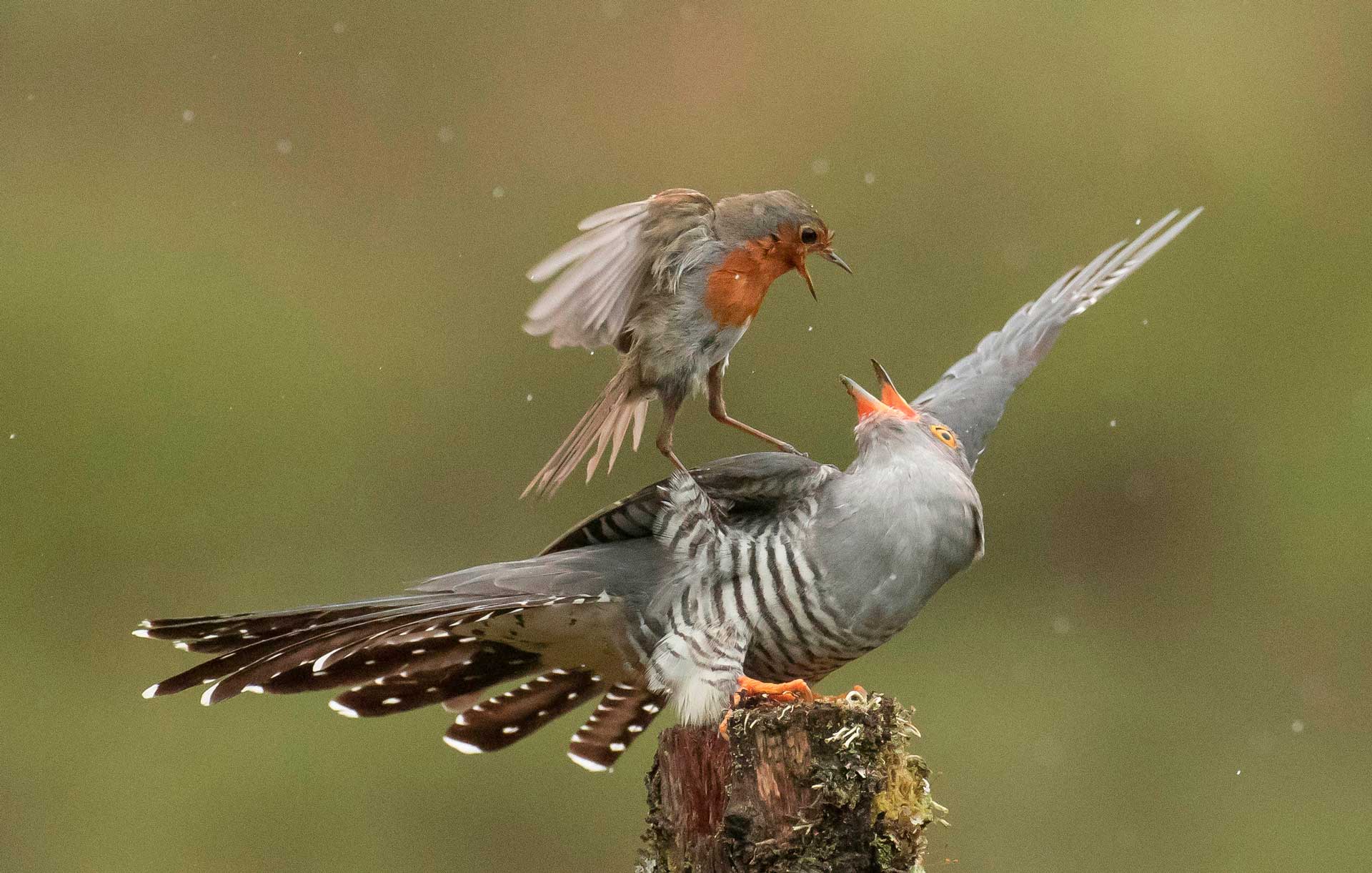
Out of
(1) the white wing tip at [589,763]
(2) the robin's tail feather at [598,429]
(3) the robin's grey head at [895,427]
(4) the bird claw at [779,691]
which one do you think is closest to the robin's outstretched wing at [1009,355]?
(3) the robin's grey head at [895,427]

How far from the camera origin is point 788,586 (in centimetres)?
226

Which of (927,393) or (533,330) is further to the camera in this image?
(927,393)

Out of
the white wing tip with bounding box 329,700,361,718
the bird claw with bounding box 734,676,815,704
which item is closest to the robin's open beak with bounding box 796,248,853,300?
the bird claw with bounding box 734,676,815,704

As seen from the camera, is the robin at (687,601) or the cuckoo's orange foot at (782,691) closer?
the cuckoo's orange foot at (782,691)

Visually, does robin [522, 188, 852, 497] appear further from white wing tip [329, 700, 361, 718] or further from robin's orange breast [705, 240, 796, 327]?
white wing tip [329, 700, 361, 718]

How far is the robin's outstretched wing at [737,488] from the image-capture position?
235 cm

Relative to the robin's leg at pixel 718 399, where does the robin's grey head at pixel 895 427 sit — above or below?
below

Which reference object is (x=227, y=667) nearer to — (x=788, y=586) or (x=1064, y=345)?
(x=788, y=586)

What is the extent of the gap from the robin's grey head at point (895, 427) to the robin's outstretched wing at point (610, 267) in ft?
1.44

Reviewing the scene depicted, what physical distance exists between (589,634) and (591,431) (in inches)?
14.8

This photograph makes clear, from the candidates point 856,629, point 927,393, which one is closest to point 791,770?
point 856,629

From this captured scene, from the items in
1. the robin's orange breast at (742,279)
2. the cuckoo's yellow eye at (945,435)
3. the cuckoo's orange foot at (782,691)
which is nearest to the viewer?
the cuckoo's orange foot at (782,691)

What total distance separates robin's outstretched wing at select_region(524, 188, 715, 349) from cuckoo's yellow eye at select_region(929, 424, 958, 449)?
1.89 ft

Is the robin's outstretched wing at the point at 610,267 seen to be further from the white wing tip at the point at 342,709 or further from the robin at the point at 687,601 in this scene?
the white wing tip at the point at 342,709
